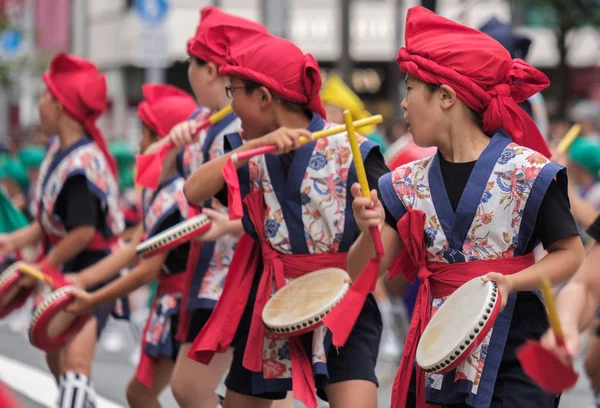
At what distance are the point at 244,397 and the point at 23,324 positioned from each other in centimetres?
988

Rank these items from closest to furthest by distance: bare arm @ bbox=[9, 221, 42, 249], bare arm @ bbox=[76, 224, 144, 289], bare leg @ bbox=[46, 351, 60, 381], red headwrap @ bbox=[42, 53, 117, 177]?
1. bare arm @ bbox=[76, 224, 144, 289]
2. bare leg @ bbox=[46, 351, 60, 381]
3. red headwrap @ bbox=[42, 53, 117, 177]
4. bare arm @ bbox=[9, 221, 42, 249]

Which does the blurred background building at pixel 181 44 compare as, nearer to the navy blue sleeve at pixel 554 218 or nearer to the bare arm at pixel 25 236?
the bare arm at pixel 25 236

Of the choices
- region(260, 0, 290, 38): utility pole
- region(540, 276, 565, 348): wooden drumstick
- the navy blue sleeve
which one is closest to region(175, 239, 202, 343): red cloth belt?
the navy blue sleeve

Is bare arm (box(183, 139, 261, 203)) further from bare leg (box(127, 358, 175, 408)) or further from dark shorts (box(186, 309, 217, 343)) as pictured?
bare leg (box(127, 358, 175, 408))

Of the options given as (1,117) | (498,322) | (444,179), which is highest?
(444,179)

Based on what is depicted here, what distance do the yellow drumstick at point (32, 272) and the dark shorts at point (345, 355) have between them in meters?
1.72

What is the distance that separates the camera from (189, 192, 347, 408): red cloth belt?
477 cm

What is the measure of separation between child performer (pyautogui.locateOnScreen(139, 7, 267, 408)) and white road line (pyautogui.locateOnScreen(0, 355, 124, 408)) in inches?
121

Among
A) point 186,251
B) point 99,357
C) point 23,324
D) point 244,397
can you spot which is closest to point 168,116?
point 186,251

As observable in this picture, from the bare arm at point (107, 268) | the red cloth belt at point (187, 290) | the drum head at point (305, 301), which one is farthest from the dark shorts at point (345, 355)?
the bare arm at point (107, 268)

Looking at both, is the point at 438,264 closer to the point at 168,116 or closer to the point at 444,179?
the point at 444,179

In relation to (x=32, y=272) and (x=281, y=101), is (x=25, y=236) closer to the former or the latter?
(x=32, y=272)

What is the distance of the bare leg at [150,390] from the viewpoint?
6121mm

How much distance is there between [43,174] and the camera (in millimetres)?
6949
